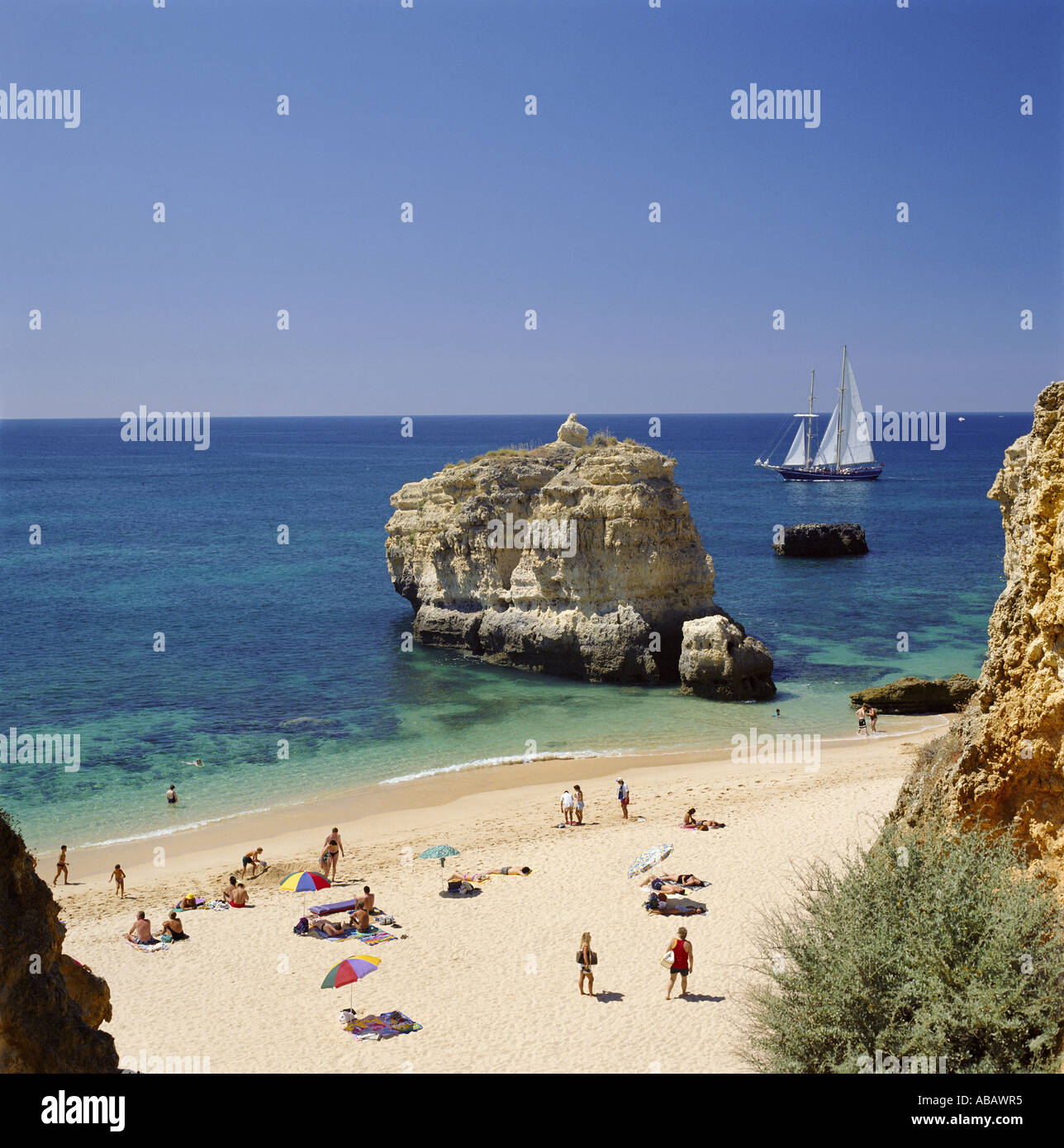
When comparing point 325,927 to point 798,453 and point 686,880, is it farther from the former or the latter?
point 798,453

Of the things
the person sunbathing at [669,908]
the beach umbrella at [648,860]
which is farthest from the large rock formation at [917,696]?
the person sunbathing at [669,908]

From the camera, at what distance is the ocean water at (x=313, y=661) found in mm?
28953

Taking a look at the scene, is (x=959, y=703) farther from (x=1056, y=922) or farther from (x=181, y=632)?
(x=181, y=632)

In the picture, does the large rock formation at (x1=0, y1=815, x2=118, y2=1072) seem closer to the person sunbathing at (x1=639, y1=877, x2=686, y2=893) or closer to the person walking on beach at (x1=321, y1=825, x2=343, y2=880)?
the person sunbathing at (x1=639, y1=877, x2=686, y2=893)

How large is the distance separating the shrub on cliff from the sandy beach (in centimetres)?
281

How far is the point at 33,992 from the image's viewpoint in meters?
8.27

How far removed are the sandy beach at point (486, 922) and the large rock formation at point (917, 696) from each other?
18.1 feet

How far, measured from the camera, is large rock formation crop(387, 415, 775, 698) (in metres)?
36.5

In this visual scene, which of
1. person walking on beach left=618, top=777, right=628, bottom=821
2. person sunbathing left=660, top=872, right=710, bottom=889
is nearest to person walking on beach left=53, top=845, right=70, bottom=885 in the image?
person walking on beach left=618, top=777, right=628, bottom=821

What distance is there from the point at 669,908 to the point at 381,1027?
6097 millimetres

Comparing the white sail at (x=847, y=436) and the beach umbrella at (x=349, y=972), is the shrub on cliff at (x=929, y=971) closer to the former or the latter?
the beach umbrella at (x=349, y=972)
